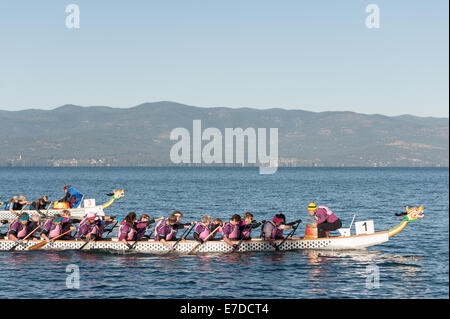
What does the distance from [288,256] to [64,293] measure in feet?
42.6

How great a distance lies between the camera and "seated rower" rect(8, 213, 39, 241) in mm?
35906

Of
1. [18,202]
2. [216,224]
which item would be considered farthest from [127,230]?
[18,202]

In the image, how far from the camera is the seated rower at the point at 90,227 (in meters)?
35.4

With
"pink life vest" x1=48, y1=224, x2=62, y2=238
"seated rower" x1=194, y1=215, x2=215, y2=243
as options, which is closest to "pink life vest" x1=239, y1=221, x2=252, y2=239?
"seated rower" x1=194, y1=215, x2=215, y2=243

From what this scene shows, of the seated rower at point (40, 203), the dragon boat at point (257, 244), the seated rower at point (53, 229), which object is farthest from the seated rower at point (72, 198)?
the dragon boat at point (257, 244)

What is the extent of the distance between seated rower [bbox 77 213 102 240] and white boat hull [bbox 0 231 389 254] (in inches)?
17.6

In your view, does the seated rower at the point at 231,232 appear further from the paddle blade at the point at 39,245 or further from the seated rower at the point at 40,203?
the seated rower at the point at 40,203

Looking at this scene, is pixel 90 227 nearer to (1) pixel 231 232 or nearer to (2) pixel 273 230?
(1) pixel 231 232

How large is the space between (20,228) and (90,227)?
13.7 feet
